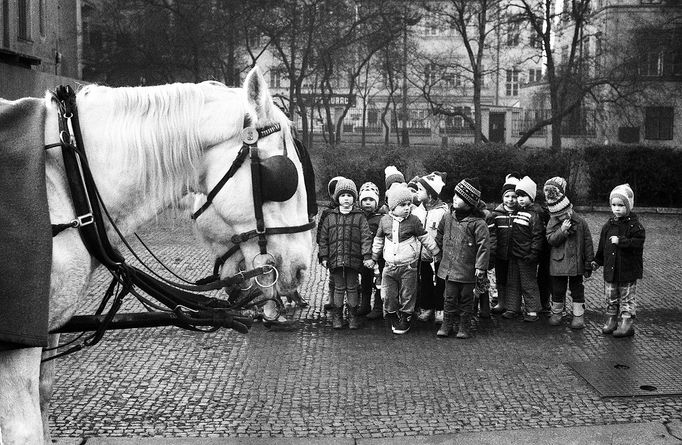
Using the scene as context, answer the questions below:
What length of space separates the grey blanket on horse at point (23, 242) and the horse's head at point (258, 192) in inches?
29.9

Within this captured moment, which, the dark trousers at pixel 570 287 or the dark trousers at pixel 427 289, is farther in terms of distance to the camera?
the dark trousers at pixel 427 289

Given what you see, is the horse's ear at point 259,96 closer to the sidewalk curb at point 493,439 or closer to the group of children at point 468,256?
the sidewalk curb at point 493,439

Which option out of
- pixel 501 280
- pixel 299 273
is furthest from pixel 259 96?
pixel 501 280

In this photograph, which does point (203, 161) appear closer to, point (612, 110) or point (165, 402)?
point (165, 402)

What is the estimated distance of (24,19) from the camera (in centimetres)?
2316

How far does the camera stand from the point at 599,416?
5938mm

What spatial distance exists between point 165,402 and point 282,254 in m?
3.11

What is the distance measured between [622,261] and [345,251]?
2838mm

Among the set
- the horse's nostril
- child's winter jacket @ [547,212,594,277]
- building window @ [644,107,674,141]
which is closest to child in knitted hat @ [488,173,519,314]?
child's winter jacket @ [547,212,594,277]

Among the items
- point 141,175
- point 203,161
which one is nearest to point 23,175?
point 141,175

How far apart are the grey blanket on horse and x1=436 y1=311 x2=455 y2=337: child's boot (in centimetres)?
590

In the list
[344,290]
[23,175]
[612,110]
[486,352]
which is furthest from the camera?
[612,110]

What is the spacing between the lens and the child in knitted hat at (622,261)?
331 inches

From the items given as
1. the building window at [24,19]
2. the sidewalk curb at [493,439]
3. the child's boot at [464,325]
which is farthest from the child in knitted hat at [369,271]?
the building window at [24,19]
